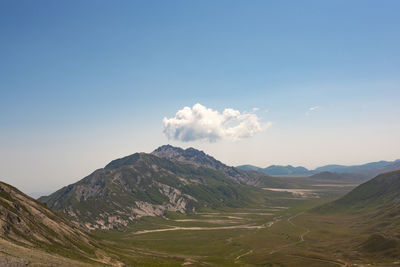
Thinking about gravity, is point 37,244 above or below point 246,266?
above

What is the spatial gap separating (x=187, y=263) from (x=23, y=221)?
109 m

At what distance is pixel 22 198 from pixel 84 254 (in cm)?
7184

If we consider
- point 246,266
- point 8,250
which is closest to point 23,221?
point 8,250

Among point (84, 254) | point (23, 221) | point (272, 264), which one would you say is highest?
point (23, 221)

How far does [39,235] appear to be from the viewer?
157m

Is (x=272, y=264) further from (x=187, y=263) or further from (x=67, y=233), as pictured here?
(x=67, y=233)

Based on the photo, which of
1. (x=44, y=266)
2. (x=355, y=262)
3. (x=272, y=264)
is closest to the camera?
(x=44, y=266)

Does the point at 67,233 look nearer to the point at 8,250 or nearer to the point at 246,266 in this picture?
the point at 8,250

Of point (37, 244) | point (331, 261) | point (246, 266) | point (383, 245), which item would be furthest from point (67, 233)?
point (383, 245)

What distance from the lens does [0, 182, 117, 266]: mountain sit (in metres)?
132

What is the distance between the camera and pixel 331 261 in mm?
181750

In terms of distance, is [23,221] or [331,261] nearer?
[23,221]

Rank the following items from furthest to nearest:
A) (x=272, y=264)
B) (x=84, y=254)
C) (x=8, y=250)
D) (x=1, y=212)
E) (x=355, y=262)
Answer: (x=272, y=264), (x=355, y=262), (x=84, y=254), (x=1, y=212), (x=8, y=250)

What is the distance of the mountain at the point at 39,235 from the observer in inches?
5192
